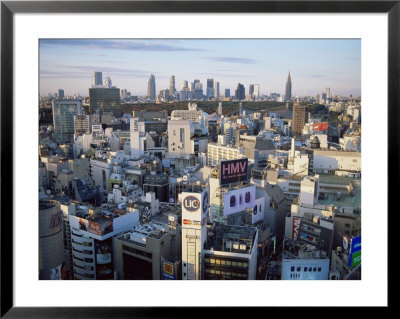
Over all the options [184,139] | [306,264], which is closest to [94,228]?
[306,264]

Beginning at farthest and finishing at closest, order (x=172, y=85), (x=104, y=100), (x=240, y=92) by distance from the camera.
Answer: (x=104, y=100) → (x=240, y=92) → (x=172, y=85)

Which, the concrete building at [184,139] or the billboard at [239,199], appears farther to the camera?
the concrete building at [184,139]

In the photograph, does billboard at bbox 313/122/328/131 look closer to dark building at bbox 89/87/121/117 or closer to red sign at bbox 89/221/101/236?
dark building at bbox 89/87/121/117

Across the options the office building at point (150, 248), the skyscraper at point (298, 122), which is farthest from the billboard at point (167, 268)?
the skyscraper at point (298, 122)

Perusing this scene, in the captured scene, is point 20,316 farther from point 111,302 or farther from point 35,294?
point 111,302

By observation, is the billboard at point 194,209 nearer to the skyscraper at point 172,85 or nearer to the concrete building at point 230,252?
the concrete building at point 230,252

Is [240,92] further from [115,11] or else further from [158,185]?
[158,185]

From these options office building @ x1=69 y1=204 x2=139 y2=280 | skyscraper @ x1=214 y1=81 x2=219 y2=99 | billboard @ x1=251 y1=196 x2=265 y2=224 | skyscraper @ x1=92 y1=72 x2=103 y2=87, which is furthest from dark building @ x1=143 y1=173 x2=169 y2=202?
skyscraper @ x1=92 y1=72 x2=103 y2=87
